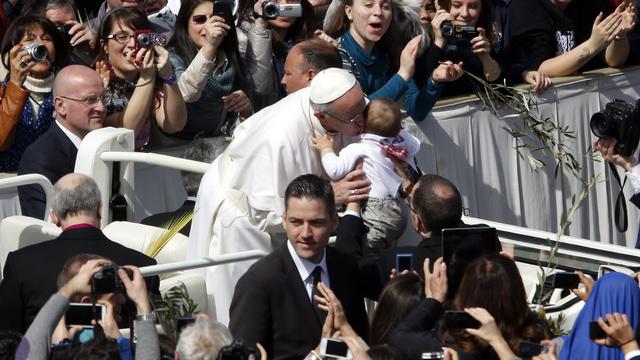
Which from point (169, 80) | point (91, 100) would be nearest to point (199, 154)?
point (169, 80)

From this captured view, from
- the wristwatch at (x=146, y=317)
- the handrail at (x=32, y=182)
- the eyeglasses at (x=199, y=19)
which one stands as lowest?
the wristwatch at (x=146, y=317)

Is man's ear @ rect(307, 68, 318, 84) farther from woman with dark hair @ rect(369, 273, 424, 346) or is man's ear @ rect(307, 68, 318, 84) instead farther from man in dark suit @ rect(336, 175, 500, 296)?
woman with dark hair @ rect(369, 273, 424, 346)

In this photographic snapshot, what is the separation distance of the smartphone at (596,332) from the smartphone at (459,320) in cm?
46

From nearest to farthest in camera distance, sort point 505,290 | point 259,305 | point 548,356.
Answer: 1. point 548,356
2. point 505,290
3. point 259,305

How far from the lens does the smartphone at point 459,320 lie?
269 inches

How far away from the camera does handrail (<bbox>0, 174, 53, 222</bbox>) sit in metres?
8.84

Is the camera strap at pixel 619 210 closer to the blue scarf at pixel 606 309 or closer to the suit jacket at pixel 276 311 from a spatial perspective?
the suit jacket at pixel 276 311

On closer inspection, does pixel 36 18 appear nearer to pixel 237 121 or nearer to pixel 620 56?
pixel 237 121

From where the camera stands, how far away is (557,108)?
12.1 metres

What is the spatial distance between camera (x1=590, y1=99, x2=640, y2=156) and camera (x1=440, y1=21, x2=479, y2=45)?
1.08 m

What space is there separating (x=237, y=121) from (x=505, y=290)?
387 cm

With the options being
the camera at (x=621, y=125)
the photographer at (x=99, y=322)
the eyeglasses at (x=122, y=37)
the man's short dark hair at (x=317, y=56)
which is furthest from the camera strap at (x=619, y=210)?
the photographer at (x=99, y=322)

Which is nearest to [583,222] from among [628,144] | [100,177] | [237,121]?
[628,144]

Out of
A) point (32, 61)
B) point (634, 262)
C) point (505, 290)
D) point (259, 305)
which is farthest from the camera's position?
point (32, 61)
